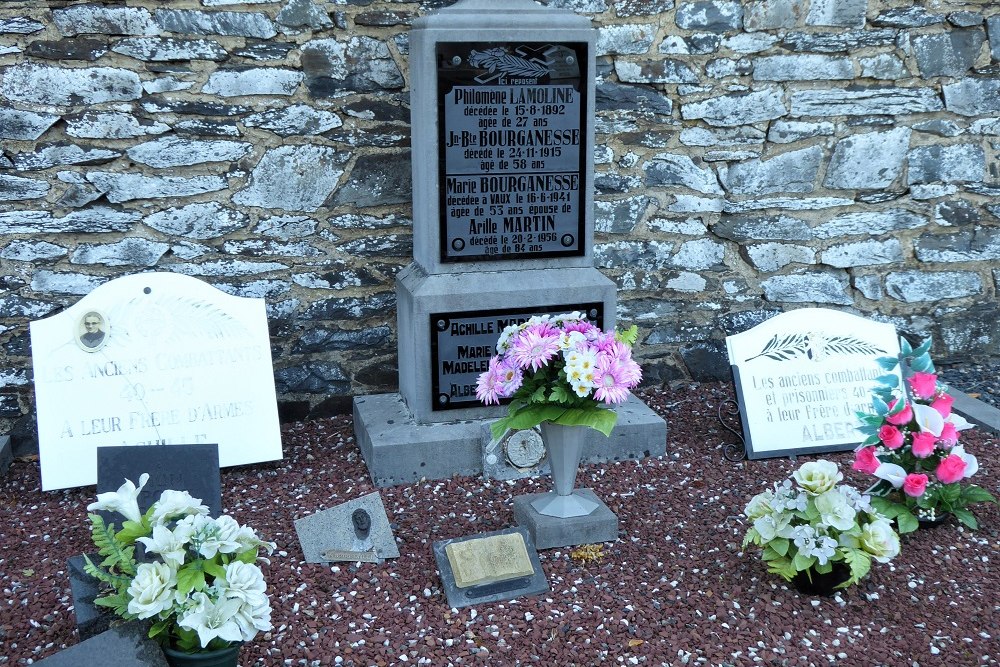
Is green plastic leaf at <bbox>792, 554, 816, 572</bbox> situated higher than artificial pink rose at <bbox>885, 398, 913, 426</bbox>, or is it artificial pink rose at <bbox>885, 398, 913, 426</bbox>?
artificial pink rose at <bbox>885, 398, 913, 426</bbox>

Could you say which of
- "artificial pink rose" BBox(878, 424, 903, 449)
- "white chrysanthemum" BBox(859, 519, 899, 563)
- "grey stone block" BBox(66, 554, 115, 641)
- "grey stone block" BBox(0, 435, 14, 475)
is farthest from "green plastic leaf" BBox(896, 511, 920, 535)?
"grey stone block" BBox(0, 435, 14, 475)

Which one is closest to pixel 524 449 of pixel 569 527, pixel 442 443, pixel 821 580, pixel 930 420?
pixel 442 443

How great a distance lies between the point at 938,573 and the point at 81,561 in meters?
2.64

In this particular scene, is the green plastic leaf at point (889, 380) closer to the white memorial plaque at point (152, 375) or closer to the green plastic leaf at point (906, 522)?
the green plastic leaf at point (906, 522)

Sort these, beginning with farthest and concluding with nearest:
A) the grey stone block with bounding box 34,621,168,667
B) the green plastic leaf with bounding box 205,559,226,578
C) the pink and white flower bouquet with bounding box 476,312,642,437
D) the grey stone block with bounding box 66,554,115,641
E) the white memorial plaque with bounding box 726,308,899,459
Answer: the white memorial plaque with bounding box 726,308,899,459
the pink and white flower bouquet with bounding box 476,312,642,437
the grey stone block with bounding box 66,554,115,641
the green plastic leaf with bounding box 205,559,226,578
the grey stone block with bounding box 34,621,168,667

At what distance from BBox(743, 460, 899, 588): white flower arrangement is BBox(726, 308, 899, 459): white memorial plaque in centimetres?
99

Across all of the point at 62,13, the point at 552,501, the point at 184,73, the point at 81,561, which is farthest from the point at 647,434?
the point at 62,13

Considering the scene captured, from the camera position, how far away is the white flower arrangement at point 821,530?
271cm

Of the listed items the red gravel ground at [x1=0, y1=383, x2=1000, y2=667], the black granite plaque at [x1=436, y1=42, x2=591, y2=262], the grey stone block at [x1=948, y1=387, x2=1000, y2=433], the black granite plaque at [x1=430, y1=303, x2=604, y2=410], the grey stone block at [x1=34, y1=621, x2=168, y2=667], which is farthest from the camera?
the grey stone block at [x1=948, y1=387, x2=1000, y2=433]

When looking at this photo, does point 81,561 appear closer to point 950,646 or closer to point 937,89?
point 950,646

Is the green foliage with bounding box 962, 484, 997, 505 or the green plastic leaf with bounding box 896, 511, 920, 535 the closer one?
the green plastic leaf with bounding box 896, 511, 920, 535

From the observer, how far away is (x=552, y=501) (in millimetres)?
3123

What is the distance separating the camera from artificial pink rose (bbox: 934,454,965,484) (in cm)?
310

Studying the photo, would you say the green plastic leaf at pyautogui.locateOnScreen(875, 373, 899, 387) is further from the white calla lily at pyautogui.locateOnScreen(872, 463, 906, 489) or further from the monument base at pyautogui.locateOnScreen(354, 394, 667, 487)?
the monument base at pyautogui.locateOnScreen(354, 394, 667, 487)
